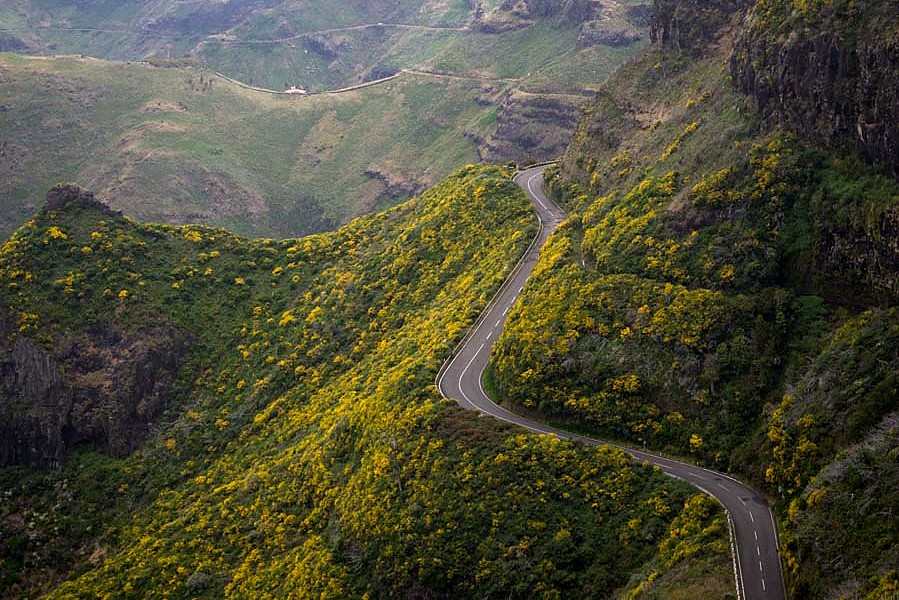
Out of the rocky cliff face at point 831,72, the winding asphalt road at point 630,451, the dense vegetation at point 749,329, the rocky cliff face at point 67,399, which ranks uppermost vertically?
the rocky cliff face at point 831,72

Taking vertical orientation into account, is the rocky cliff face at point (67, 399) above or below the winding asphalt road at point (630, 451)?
below

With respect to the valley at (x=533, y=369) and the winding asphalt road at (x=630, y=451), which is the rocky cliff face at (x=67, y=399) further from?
the winding asphalt road at (x=630, y=451)

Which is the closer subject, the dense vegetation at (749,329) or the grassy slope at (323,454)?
the dense vegetation at (749,329)

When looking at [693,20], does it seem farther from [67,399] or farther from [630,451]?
[67,399]

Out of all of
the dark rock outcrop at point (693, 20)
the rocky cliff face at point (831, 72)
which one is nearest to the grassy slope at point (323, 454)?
the dark rock outcrop at point (693, 20)

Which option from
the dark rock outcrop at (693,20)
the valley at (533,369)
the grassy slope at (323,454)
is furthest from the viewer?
the dark rock outcrop at (693,20)

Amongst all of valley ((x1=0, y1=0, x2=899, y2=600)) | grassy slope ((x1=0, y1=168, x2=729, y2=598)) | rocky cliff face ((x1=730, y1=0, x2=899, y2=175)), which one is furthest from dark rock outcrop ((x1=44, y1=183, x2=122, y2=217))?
rocky cliff face ((x1=730, y1=0, x2=899, y2=175))

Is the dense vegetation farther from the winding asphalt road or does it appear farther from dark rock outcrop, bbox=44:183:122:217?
dark rock outcrop, bbox=44:183:122:217

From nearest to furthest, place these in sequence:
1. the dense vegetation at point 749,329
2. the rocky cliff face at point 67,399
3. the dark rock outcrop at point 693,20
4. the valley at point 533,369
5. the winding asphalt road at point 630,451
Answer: the dense vegetation at point 749,329, the winding asphalt road at point 630,451, the valley at point 533,369, the dark rock outcrop at point 693,20, the rocky cliff face at point 67,399

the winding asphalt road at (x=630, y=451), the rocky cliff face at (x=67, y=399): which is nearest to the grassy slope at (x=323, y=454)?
the winding asphalt road at (x=630, y=451)
